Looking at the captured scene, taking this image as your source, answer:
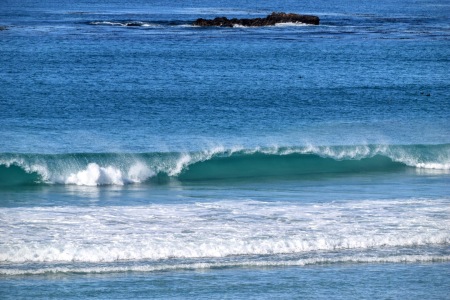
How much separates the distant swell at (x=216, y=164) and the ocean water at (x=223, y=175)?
58mm

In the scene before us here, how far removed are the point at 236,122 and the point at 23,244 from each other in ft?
54.0

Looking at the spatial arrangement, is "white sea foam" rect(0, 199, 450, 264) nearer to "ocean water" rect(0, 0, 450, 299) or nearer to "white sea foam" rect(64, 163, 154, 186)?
"ocean water" rect(0, 0, 450, 299)

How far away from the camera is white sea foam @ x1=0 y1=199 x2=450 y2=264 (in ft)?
44.0

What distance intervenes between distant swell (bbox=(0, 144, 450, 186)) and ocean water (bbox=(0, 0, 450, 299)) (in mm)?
58

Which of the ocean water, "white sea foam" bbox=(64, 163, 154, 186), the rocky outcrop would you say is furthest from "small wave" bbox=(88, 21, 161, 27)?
"white sea foam" bbox=(64, 163, 154, 186)

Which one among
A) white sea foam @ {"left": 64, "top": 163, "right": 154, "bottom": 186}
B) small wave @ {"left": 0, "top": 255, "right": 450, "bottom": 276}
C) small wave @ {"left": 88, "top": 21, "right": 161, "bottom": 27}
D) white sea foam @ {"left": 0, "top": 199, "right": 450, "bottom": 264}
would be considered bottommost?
small wave @ {"left": 0, "top": 255, "right": 450, "bottom": 276}

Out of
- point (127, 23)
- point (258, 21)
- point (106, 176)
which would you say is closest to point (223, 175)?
point (106, 176)

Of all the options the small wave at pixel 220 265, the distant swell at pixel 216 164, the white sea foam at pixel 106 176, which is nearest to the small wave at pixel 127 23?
the distant swell at pixel 216 164

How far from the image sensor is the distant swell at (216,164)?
2091 centimetres

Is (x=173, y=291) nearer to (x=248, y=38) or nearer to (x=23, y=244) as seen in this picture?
(x=23, y=244)

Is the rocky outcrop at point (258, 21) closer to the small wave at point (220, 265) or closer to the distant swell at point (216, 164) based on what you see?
the distant swell at point (216, 164)

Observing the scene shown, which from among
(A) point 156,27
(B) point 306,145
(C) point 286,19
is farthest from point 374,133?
(C) point 286,19

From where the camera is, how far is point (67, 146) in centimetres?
2458

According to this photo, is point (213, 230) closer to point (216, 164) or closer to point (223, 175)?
point (223, 175)
